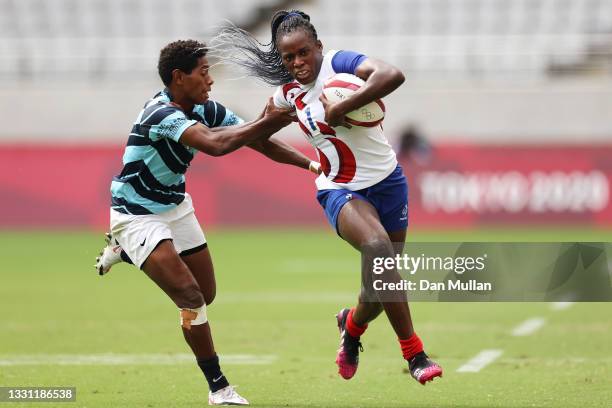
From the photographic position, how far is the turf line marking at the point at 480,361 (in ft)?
29.0

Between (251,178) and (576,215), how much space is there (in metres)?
6.68

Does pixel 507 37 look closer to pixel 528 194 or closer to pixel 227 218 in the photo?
pixel 528 194

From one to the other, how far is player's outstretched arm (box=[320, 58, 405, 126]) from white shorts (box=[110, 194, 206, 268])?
140cm

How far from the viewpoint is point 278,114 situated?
7234 mm

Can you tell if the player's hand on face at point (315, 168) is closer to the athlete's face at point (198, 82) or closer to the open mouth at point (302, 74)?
the open mouth at point (302, 74)

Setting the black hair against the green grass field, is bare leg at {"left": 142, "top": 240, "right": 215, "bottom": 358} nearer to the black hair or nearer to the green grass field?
the green grass field

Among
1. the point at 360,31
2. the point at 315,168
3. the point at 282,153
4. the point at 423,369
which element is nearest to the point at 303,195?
the point at 360,31

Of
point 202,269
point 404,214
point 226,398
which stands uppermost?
point 404,214

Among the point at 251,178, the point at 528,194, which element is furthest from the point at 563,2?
the point at 251,178

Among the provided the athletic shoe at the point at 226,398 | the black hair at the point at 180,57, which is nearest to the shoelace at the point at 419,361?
the athletic shoe at the point at 226,398

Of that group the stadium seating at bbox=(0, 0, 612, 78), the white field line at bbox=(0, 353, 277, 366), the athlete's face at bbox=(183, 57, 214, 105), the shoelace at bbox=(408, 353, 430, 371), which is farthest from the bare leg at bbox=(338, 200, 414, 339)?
the stadium seating at bbox=(0, 0, 612, 78)

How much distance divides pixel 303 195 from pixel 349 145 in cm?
1571

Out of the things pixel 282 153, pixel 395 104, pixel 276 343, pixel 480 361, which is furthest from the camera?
pixel 395 104

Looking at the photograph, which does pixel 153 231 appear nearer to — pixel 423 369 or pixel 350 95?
pixel 350 95
